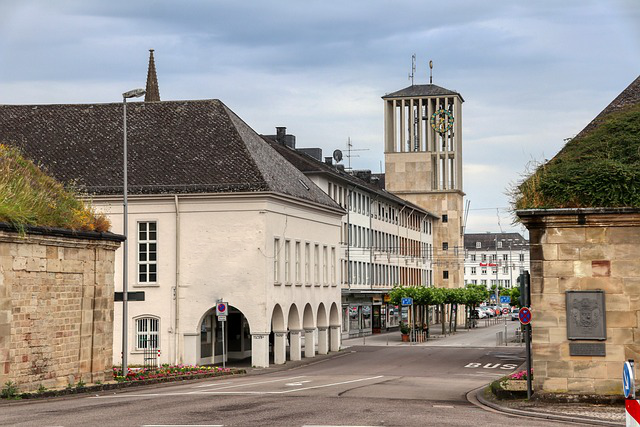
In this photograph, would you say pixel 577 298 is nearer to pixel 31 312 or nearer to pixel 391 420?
pixel 391 420

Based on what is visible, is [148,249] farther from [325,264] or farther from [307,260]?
[325,264]

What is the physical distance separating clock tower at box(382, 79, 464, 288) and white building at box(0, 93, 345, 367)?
65978mm

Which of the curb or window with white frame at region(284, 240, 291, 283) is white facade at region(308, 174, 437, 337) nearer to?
window with white frame at region(284, 240, 291, 283)

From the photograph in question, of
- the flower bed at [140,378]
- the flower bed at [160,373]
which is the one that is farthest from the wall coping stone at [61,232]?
the flower bed at [160,373]

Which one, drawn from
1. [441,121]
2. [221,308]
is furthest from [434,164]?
[221,308]

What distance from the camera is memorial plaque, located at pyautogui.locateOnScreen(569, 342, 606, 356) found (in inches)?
889

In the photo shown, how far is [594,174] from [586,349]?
3641 millimetres

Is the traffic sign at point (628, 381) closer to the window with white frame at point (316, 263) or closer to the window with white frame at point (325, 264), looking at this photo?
the window with white frame at point (316, 263)

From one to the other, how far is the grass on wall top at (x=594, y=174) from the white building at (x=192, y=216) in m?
24.2

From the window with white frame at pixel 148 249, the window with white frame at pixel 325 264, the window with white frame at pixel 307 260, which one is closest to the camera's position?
the window with white frame at pixel 148 249

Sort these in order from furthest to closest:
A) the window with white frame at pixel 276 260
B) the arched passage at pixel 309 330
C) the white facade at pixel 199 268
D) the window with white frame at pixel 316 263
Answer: the window with white frame at pixel 316 263
the arched passage at pixel 309 330
the window with white frame at pixel 276 260
the white facade at pixel 199 268

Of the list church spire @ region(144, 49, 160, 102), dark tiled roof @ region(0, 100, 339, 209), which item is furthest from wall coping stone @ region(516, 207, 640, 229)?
church spire @ region(144, 49, 160, 102)

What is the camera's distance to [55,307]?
27812 mm

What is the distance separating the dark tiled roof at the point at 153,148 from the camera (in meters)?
49.3
